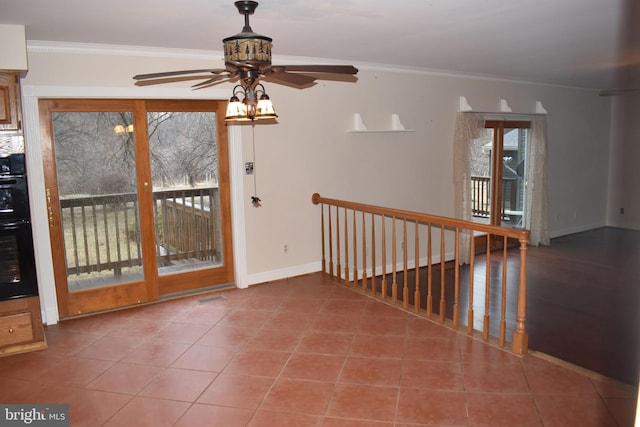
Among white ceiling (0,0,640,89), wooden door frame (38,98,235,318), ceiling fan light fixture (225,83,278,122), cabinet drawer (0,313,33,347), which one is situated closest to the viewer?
ceiling fan light fixture (225,83,278,122)

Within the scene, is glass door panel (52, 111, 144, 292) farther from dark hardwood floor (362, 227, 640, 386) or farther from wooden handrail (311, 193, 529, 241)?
dark hardwood floor (362, 227, 640, 386)

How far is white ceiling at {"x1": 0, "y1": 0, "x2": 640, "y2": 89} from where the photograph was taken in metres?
3.11

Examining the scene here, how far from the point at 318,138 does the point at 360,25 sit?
1.81 m

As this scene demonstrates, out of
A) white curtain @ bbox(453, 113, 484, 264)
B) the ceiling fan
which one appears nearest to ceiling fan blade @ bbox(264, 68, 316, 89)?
the ceiling fan

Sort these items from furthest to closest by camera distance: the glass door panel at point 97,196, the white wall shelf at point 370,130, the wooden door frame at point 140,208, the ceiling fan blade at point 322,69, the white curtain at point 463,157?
the white curtain at point 463,157 → the white wall shelf at point 370,130 → the glass door panel at point 97,196 → the wooden door frame at point 140,208 → the ceiling fan blade at point 322,69

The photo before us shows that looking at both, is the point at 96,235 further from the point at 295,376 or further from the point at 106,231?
the point at 295,376

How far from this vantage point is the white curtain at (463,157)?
21.5ft

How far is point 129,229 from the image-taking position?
4523 mm

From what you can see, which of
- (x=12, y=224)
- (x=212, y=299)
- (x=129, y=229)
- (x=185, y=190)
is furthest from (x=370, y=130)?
(x=12, y=224)

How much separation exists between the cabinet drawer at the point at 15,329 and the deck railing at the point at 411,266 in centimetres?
284

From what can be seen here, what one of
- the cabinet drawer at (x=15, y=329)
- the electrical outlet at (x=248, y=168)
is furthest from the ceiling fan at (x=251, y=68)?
the cabinet drawer at (x=15, y=329)

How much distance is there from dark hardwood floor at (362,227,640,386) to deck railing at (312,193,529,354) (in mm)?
30

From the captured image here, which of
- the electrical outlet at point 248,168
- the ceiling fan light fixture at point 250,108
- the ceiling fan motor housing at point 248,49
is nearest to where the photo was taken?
the ceiling fan motor housing at point 248,49

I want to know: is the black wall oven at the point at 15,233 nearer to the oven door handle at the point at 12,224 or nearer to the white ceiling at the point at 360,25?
the oven door handle at the point at 12,224
